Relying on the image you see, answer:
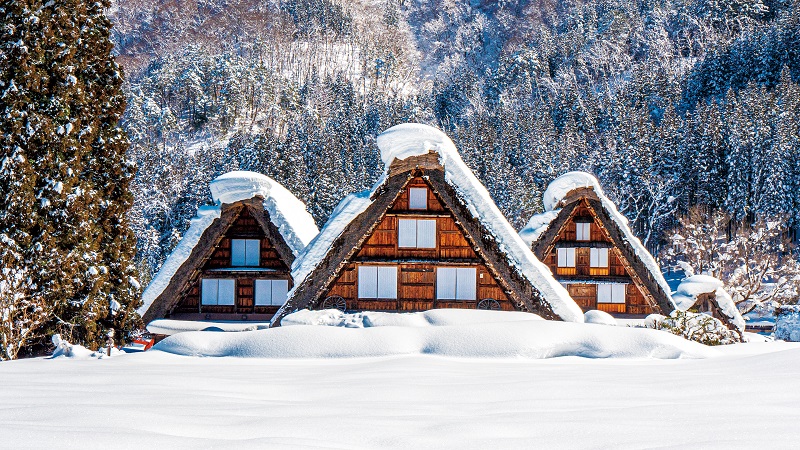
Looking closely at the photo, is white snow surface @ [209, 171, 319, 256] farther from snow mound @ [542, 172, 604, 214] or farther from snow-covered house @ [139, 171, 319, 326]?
snow mound @ [542, 172, 604, 214]

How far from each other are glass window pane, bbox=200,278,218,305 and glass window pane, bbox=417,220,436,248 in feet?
22.6

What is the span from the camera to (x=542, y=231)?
28.3 meters

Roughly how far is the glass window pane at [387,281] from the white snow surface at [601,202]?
10043 mm

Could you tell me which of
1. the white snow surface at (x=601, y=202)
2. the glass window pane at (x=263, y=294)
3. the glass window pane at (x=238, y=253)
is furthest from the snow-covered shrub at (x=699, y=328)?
the glass window pane at (x=238, y=253)

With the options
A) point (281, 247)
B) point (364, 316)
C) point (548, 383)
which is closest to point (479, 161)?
point (281, 247)

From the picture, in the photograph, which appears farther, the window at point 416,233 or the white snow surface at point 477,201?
the window at point 416,233

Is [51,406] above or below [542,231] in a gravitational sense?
below

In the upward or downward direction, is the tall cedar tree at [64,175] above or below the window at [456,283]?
above

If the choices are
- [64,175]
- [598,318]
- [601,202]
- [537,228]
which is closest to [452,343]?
[598,318]

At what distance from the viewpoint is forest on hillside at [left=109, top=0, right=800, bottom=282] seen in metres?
72.0

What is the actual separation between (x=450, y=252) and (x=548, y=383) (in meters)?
11.9

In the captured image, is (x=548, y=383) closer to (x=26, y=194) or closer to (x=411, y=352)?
(x=411, y=352)

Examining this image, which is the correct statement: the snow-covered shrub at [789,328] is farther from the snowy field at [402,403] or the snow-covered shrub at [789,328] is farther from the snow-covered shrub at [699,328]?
the snowy field at [402,403]

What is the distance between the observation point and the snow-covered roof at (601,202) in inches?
992
